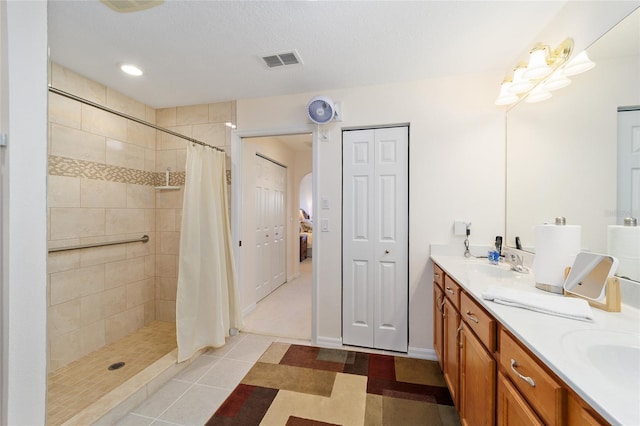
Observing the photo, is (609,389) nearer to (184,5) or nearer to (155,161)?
(184,5)

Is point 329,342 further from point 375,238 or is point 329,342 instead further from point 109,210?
point 109,210

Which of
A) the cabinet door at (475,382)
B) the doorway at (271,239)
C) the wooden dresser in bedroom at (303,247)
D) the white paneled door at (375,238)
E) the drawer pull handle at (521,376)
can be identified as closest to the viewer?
the drawer pull handle at (521,376)

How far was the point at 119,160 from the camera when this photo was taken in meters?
2.52

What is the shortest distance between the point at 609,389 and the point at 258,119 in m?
2.77

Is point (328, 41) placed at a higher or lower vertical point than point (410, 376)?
higher

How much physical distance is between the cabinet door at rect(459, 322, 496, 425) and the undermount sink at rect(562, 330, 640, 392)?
35 centimetres

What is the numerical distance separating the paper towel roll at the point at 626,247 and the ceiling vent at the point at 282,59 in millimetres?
2088

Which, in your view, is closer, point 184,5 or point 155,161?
point 184,5

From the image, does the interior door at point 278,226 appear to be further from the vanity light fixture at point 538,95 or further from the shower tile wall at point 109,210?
the vanity light fixture at point 538,95

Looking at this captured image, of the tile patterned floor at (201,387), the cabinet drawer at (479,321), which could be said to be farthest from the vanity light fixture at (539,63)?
the tile patterned floor at (201,387)

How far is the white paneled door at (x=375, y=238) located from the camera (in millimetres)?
2299

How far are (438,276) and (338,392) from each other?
1133 mm

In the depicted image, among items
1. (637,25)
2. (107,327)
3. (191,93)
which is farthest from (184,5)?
(107,327)

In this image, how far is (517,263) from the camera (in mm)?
1743
